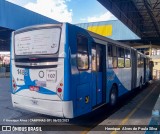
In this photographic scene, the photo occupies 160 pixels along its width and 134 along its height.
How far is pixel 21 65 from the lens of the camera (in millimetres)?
7066

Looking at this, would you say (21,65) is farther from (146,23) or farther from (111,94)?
(146,23)

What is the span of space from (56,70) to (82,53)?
107 cm

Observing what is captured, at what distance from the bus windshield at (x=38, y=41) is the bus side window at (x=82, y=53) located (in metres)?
0.72

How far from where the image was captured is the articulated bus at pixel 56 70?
19.8 ft

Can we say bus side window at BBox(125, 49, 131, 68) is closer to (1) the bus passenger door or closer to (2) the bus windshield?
(1) the bus passenger door

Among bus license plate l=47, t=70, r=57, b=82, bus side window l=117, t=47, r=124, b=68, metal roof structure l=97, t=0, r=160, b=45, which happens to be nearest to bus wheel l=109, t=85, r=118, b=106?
bus side window l=117, t=47, r=124, b=68

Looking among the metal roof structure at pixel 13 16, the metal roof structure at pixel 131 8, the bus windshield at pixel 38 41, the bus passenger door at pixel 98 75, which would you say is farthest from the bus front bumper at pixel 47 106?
the metal roof structure at pixel 13 16

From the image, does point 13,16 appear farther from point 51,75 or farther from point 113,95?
point 51,75

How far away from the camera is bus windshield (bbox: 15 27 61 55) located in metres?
6.26

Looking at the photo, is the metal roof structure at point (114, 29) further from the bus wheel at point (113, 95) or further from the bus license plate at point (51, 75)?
the bus license plate at point (51, 75)

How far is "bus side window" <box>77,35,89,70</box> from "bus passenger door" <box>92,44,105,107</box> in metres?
0.64

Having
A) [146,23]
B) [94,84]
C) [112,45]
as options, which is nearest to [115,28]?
[146,23]

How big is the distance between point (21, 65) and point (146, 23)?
17.1m

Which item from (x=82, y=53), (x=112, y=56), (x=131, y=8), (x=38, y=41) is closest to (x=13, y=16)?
(x=131, y=8)
